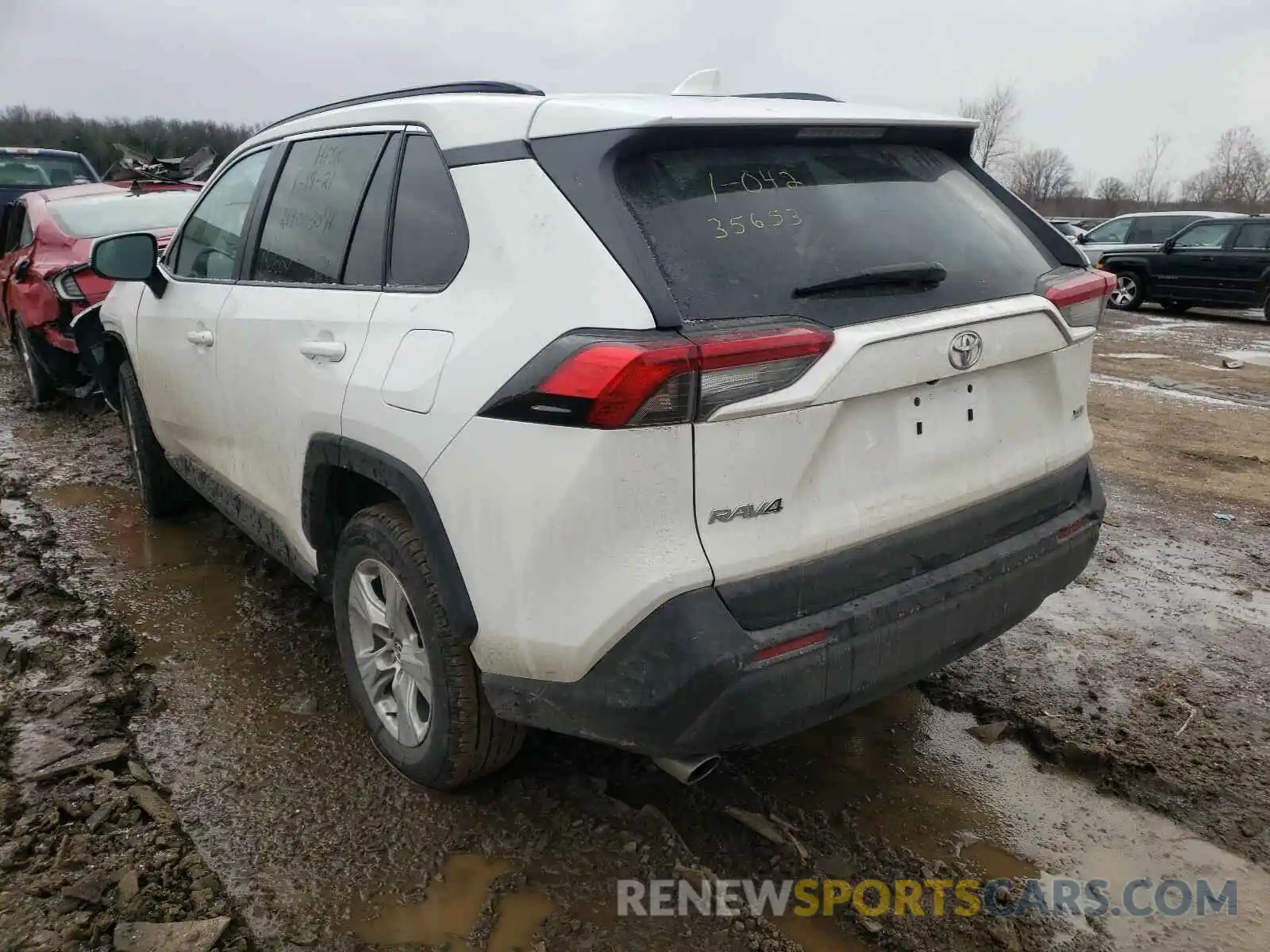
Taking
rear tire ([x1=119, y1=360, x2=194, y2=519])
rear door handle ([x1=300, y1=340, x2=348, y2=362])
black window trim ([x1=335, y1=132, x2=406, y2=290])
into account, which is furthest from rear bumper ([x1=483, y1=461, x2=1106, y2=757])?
rear tire ([x1=119, y1=360, x2=194, y2=519])

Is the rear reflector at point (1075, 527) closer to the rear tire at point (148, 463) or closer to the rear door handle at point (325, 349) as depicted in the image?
the rear door handle at point (325, 349)

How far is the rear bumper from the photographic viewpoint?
1.84 meters

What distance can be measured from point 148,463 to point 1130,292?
1523 centimetres

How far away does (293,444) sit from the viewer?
2.79 meters

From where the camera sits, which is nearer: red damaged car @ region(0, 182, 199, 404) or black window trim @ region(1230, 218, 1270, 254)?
red damaged car @ region(0, 182, 199, 404)

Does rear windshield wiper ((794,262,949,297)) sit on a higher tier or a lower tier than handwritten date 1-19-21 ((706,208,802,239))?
lower

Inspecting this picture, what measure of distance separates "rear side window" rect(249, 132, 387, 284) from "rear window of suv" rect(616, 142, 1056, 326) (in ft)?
3.59

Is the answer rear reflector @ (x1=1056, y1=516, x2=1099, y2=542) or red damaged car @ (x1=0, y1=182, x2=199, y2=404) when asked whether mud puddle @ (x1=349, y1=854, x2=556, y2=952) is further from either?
red damaged car @ (x1=0, y1=182, x2=199, y2=404)

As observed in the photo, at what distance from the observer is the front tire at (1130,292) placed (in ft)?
49.3

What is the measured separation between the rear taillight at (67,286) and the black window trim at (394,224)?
4.94m

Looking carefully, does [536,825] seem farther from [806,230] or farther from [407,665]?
[806,230]

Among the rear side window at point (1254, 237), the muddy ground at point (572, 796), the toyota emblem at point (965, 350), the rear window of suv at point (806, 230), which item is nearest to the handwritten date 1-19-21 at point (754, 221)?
the rear window of suv at point (806, 230)

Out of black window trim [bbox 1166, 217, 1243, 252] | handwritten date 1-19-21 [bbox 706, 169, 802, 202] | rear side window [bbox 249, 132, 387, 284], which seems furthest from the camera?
black window trim [bbox 1166, 217, 1243, 252]

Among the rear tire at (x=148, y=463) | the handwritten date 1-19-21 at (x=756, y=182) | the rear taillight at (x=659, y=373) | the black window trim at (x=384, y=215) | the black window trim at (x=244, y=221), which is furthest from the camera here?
the rear tire at (x=148, y=463)
